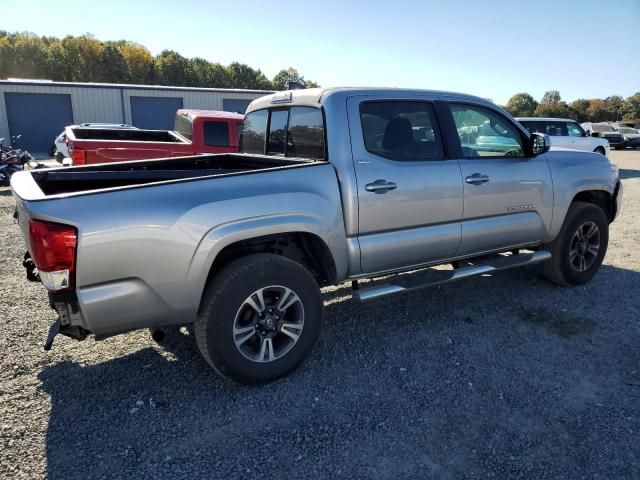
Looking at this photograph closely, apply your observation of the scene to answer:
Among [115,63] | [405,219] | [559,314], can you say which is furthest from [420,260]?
[115,63]

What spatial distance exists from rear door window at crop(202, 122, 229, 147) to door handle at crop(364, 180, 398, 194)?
23.6 feet

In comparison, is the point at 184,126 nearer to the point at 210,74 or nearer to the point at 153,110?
the point at 153,110

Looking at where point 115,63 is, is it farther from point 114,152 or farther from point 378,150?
point 378,150

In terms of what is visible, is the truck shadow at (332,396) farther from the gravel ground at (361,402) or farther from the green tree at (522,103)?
the green tree at (522,103)

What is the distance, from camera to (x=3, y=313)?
438 centimetres

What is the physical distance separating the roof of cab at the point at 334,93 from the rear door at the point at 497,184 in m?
0.11

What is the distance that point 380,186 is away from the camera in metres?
3.62

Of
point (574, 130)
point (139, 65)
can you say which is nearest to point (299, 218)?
point (574, 130)

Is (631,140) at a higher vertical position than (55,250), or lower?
lower

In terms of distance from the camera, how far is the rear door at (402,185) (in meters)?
3.62

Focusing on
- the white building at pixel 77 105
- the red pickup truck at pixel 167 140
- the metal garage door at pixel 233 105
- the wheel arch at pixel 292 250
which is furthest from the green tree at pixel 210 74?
the wheel arch at pixel 292 250

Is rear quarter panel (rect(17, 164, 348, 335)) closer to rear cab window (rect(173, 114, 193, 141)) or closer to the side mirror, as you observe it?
the side mirror

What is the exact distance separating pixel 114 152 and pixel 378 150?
667 cm

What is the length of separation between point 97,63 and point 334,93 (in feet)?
195
